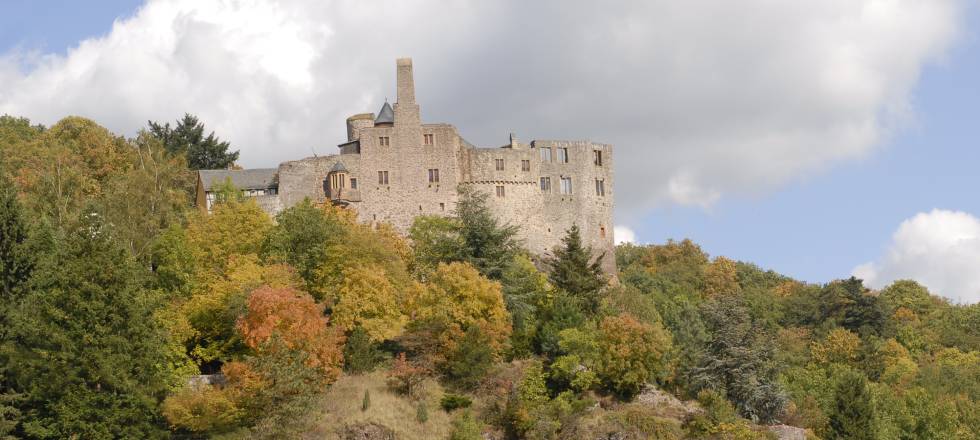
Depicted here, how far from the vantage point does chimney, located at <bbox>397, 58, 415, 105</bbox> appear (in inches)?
3120

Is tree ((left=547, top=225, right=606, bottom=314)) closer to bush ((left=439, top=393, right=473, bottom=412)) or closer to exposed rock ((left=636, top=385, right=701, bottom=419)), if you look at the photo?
exposed rock ((left=636, top=385, right=701, bottom=419))

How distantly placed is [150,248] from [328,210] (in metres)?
10.5

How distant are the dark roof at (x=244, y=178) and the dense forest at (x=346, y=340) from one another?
7.46 feet

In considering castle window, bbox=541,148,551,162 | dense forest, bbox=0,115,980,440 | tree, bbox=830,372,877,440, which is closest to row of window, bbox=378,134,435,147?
dense forest, bbox=0,115,980,440

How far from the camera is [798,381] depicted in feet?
255

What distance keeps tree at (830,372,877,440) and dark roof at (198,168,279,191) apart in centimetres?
3706

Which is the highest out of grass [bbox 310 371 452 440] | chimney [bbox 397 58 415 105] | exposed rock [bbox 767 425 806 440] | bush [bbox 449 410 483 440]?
chimney [bbox 397 58 415 105]

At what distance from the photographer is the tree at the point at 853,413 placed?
62.7 m

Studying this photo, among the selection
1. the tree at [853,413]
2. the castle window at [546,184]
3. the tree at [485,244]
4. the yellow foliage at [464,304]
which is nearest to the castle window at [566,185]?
the castle window at [546,184]

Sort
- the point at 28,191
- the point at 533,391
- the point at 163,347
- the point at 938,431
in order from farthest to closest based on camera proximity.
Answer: the point at 28,191, the point at 938,431, the point at 533,391, the point at 163,347

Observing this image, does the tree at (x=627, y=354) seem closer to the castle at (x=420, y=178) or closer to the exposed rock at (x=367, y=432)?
the exposed rock at (x=367, y=432)

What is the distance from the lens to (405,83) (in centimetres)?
7950

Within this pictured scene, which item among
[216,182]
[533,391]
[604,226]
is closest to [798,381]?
[604,226]

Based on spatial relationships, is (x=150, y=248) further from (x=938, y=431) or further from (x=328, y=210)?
(x=938, y=431)
